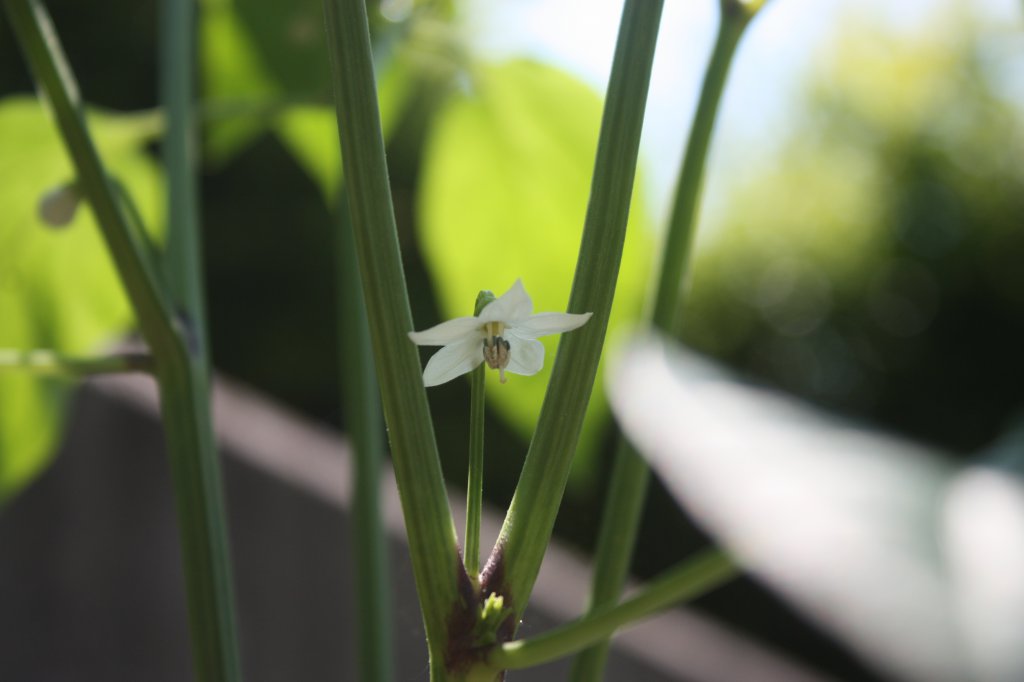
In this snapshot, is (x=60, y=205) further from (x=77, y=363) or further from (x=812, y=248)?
(x=812, y=248)

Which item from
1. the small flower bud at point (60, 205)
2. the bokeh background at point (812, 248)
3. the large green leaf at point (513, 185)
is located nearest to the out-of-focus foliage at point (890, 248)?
the bokeh background at point (812, 248)

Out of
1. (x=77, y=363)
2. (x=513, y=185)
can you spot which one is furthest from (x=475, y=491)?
(x=513, y=185)

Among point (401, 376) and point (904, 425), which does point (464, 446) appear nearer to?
point (904, 425)

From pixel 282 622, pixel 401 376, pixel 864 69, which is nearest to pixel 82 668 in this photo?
pixel 282 622

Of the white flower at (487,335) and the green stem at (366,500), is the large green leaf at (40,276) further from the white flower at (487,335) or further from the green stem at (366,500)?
the white flower at (487,335)

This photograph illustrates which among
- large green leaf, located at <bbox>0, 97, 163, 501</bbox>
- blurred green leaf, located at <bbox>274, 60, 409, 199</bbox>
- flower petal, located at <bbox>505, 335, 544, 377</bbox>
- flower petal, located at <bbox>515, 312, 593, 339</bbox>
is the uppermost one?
blurred green leaf, located at <bbox>274, 60, 409, 199</bbox>

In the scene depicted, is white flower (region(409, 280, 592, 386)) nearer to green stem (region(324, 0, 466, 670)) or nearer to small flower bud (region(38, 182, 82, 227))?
green stem (region(324, 0, 466, 670))

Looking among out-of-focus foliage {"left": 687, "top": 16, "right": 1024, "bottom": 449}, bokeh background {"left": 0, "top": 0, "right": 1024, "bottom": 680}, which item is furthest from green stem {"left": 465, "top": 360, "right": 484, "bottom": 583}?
out-of-focus foliage {"left": 687, "top": 16, "right": 1024, "bottom": 449}
